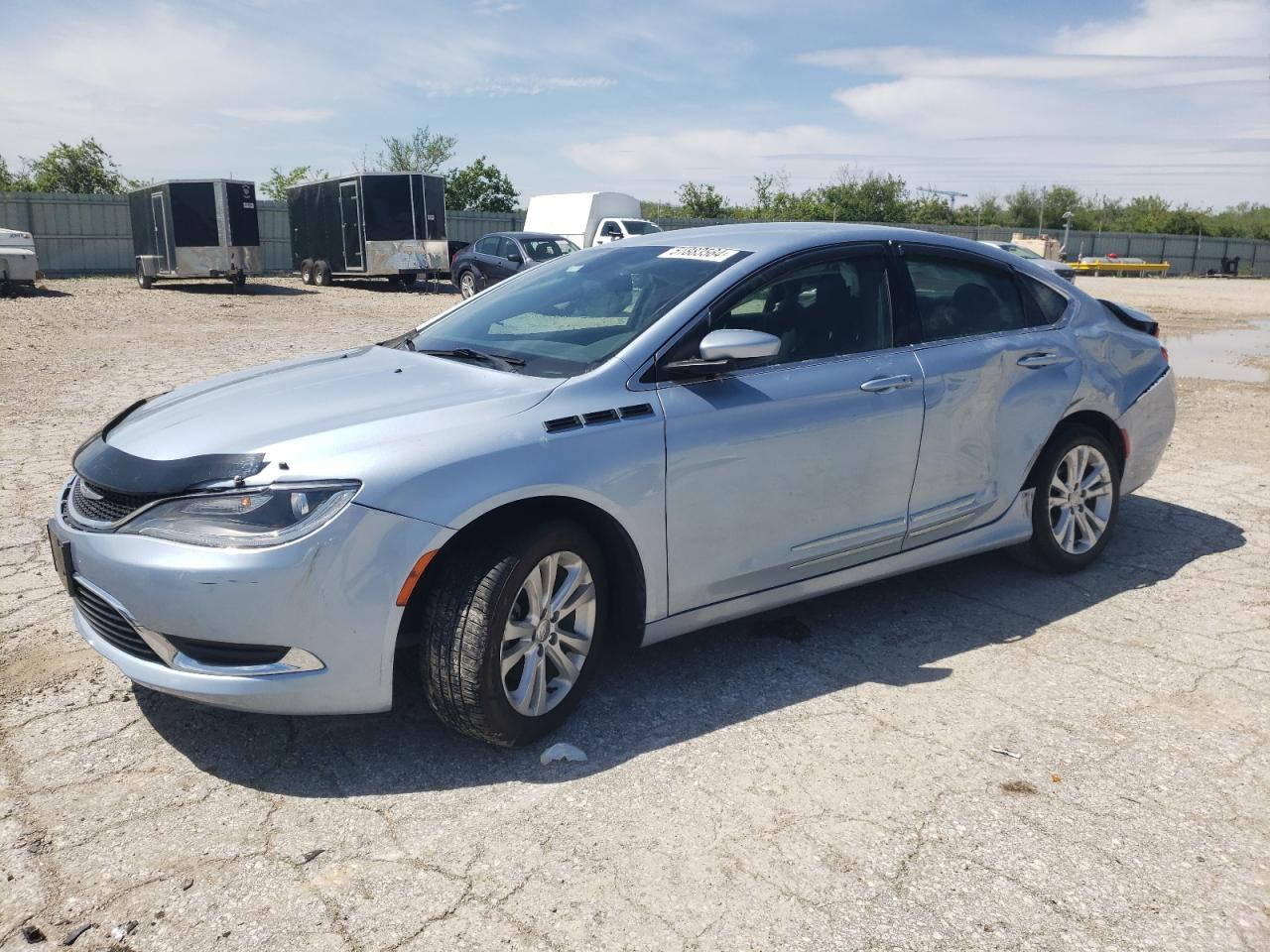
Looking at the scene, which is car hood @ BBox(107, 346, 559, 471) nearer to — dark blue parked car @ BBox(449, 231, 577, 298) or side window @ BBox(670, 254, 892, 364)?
side window @ BBox(670, 254, 892, 364)

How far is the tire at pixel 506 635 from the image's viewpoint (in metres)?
3.08

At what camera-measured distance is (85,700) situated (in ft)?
11.8

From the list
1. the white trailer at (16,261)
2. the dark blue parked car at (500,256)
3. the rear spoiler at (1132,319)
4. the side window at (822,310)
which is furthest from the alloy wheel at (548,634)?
the white trailer at (16,261)

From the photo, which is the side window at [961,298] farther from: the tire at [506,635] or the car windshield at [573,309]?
the tire at [506,635]

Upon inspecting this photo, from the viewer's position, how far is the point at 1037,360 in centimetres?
469

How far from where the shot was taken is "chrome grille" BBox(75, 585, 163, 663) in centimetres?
309

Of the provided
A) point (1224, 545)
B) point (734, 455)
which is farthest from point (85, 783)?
point (1224, 545)

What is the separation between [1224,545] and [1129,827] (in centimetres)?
325

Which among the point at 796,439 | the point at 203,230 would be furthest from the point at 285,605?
the point at 203,230

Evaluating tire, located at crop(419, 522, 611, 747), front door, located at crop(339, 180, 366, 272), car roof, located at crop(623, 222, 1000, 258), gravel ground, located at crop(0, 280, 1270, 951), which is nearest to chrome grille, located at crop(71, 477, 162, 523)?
gravel ground, located at crop(0, 280, 1270, 951)

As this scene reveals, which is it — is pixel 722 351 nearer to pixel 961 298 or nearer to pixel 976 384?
pixel 976 384

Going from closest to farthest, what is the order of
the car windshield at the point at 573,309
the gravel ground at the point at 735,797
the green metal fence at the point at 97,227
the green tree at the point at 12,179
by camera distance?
1. the gravel ground at the point at 735,797
2. the car windshield at the point at 573,309
3. the green metal fence at the point at 97,227
4. the green tree at the point at 12,179

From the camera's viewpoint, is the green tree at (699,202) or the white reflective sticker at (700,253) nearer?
the white reflective sticker at (700,253)

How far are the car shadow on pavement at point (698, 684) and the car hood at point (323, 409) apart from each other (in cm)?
95
